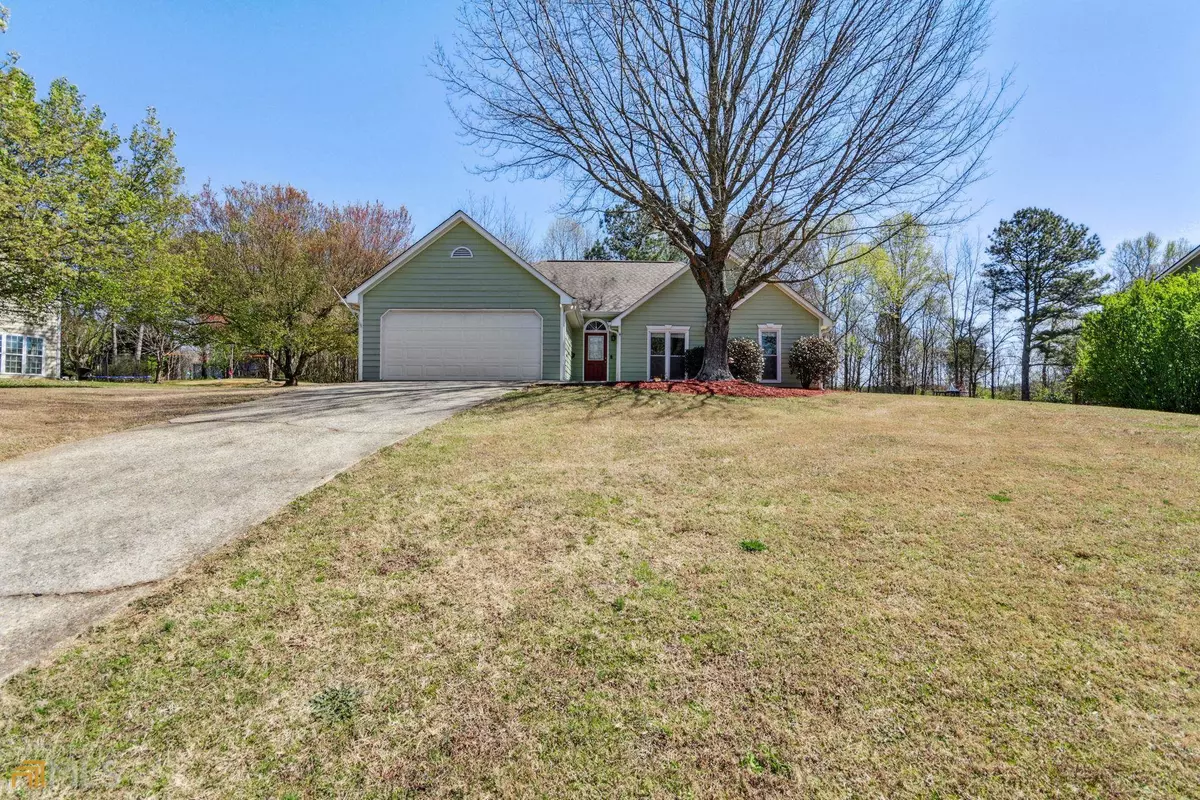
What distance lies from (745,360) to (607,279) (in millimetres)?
6940

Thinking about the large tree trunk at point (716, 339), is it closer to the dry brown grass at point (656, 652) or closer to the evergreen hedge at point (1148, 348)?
the dry brown grass at point (656, 652)

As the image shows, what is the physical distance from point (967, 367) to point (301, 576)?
127ft

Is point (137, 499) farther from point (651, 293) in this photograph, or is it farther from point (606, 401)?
point (651, 293)

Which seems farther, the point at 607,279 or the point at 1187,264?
the point at 607,279

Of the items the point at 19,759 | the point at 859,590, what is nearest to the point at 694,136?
the point at 859,590

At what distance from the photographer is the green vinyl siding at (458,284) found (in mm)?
15703

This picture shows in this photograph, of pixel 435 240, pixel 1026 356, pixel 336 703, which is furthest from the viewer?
pixel 1026 356

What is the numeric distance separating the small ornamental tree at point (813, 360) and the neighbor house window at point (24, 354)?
31.3 m

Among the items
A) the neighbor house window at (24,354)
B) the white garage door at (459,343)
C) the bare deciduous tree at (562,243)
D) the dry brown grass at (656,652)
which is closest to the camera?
the dry brown grass at (656,652)

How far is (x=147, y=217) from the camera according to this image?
16562 mm

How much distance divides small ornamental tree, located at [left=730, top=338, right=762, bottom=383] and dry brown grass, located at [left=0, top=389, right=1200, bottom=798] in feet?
39.5

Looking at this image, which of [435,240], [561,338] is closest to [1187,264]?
[561,338]

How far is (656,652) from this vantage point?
8.62 ft

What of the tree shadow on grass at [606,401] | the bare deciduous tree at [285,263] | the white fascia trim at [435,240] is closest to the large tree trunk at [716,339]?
the tree shadow on grass at [606,401]
